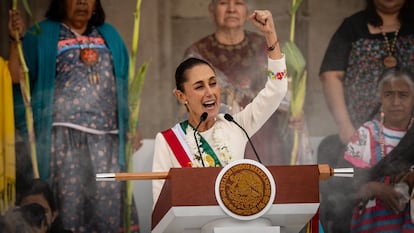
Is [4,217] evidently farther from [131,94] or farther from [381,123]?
[381,123]

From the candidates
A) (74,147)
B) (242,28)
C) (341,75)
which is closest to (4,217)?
(74,147)

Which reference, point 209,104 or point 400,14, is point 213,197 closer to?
point 209,104

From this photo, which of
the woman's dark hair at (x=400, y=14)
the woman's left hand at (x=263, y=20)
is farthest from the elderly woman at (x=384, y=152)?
the woman's left hand at (x=263, y=20)

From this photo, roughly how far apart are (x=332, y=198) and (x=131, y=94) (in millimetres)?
1596

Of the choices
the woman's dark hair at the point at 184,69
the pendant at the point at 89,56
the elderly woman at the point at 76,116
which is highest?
the woman's dark hair at the point at 184,69

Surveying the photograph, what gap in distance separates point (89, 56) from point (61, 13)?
376 millimetres

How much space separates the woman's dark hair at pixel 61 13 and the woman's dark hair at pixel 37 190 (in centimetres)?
114

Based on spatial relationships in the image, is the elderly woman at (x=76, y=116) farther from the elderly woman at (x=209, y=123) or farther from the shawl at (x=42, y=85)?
→ the elderly woman at (x=209, y=123)

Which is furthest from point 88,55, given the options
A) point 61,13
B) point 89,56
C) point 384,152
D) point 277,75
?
point 277,75

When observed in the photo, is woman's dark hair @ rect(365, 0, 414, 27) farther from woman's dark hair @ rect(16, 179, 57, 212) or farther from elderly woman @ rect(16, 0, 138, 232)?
woman's dark hair @ rect(16, 179, 57, 212)

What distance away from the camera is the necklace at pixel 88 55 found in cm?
675

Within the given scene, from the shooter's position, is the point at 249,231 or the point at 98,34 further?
the point at 98,34

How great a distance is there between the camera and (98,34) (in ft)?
22.5

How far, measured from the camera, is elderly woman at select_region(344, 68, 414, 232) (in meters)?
6.74
